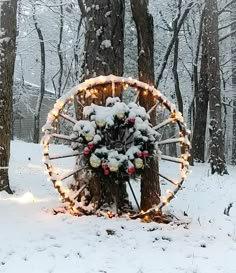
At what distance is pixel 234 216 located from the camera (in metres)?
7.20

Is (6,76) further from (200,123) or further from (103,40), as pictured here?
(200,123)

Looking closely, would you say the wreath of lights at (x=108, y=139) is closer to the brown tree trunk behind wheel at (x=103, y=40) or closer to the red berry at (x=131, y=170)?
the red berry at (x=131, y=170)

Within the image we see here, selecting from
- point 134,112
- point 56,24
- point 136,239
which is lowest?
point 136,239

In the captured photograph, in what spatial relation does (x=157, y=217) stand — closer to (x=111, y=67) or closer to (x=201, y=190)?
(x=111, y=67)

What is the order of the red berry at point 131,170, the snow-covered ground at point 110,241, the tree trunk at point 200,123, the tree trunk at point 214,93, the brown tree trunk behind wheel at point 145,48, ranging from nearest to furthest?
1. the snow-covered ground at point 110,241
2. the red berry at point 131,170
3. the brown tree trunk behind wheel at point 145,48
4. the tree trunk at point 214,93
5. the tree trunk at point 200,123

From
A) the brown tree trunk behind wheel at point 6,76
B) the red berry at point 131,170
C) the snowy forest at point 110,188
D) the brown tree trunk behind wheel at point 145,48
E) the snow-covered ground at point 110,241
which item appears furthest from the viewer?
the brown tree trunk behind wheel at point 6,76

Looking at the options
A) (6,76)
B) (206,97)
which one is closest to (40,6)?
(206,97)

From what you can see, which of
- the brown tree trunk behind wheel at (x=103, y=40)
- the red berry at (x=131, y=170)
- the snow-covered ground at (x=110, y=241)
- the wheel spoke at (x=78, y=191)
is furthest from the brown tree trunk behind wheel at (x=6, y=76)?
the red berry at (x=131, y=170)

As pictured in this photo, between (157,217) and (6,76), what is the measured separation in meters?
3.58

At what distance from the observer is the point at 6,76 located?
796cm

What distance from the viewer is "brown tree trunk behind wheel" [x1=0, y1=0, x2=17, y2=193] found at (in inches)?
306

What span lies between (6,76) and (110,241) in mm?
3865

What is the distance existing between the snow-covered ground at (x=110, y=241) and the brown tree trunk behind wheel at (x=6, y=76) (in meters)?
0.61

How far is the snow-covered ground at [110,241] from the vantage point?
456cm
